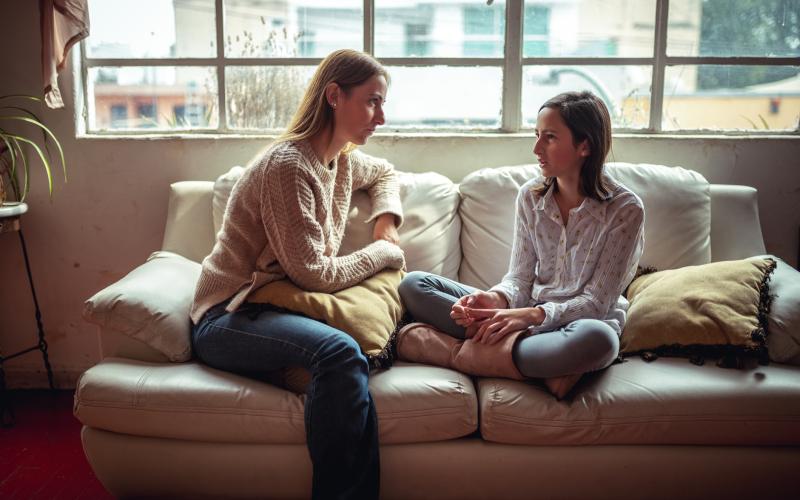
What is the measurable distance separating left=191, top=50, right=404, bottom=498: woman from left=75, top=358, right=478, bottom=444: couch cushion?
0.06m

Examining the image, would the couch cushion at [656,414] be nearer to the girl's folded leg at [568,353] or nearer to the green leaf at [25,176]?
the girl's folded leg at [568,353]

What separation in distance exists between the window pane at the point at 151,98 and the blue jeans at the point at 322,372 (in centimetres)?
122

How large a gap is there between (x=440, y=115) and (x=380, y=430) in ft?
4.75

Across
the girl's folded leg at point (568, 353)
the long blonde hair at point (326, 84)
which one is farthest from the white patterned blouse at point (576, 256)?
the long blonde hair at point (326, 84)

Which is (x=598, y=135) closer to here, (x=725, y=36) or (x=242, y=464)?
(x=725, y=36)

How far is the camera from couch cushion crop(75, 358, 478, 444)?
69.5 inches

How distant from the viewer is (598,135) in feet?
6.46

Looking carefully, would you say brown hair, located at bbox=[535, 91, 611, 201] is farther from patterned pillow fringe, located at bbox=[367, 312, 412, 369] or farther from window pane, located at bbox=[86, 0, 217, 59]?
window pane, located at bbox=[86, 0, 217, 59]

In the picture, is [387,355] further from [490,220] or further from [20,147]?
[20,147]

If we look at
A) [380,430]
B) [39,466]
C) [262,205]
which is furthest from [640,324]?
[39,466]

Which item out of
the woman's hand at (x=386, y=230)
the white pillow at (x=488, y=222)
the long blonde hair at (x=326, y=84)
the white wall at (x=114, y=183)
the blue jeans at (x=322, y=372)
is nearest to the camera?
the blue jeans at (x=322, y=372)

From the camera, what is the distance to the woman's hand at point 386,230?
7.36 ft

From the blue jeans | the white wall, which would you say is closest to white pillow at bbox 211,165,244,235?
the white wall

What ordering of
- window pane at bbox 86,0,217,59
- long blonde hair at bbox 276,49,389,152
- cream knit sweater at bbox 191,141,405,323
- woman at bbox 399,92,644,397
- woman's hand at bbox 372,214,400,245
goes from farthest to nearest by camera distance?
window pane at bbox 86,0,217,59 < woman's hand at bbox 372,214,400,245 < long blonde hair at bbox 276,49,389,152 < cream knit sweater at bbox 191,141,405,323 < woman at bbox 399,92,644,397
